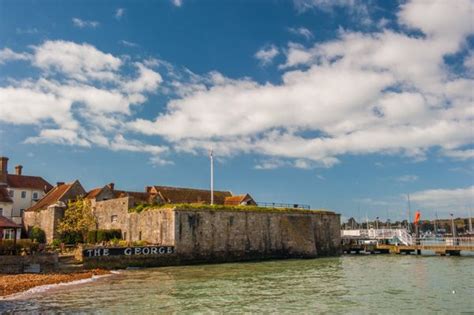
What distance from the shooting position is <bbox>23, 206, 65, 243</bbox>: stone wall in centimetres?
4728

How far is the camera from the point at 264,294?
21.1m

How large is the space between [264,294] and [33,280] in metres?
13.0

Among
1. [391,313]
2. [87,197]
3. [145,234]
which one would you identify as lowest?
[391,313]

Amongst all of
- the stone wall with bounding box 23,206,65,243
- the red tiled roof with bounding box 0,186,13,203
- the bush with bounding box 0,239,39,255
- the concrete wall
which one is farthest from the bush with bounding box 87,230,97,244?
the red tiled roof with bounding box 0,186,13,203

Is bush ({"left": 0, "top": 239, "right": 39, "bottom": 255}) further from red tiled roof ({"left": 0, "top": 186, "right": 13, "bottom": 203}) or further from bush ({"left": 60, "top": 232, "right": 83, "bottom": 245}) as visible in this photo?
red tiled roof ({"left": 0, "top": 186, "right": 13, "bottom": 203})

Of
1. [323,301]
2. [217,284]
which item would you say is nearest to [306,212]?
[217,284]

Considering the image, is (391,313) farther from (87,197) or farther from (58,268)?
(87,197)

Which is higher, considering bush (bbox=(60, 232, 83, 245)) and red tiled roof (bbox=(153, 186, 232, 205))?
red tiled roof (bbox=(153, 186, 232, 205))

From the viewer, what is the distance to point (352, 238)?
60.7 m

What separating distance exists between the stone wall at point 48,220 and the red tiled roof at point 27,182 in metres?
8.96

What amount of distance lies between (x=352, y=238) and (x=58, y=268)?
40542mm

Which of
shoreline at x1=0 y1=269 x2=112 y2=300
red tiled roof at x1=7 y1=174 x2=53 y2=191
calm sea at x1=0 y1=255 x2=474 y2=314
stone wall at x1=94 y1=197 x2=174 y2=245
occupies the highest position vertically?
red tiled roof at x1=7 y1=174 x2=53 y2=191

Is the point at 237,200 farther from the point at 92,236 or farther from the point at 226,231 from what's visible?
the point at 92,236

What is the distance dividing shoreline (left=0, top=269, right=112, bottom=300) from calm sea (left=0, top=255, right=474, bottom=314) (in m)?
1.17
